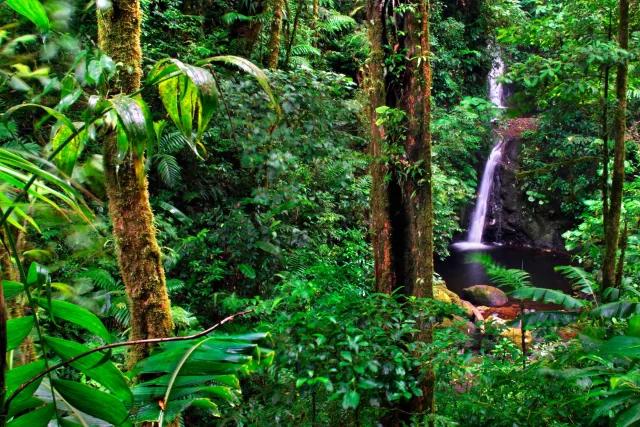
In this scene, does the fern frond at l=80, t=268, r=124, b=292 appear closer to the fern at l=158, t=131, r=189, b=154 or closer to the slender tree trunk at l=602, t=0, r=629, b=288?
the fern at l=158, t=131, r=189, b=154

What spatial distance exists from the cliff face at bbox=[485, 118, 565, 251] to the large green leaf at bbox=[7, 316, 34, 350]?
13.9 metres

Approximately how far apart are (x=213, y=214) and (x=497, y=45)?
42.5 feet

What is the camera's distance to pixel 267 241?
16.4 ft

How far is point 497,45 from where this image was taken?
47.8 ft

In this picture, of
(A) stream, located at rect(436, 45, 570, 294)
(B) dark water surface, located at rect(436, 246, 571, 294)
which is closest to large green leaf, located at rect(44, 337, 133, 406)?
(A) stream, located at rect(436, 45, 570, 294)

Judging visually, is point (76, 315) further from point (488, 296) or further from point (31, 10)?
point (488, 296)

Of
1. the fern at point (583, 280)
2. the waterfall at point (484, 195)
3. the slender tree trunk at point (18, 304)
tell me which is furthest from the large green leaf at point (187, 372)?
the waterfall at point (484, 195)

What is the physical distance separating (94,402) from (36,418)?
0.08 metres

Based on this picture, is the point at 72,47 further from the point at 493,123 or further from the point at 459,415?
the point at 493,123

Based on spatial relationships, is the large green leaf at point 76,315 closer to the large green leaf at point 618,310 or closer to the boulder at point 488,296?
the large green leaf at point 618,310

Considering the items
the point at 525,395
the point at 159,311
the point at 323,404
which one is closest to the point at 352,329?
the point at 323,404

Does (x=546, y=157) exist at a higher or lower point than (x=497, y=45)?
lower

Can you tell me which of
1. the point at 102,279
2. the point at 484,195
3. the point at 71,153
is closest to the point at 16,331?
the point at 71,153

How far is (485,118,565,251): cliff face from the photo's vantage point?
1324cm
